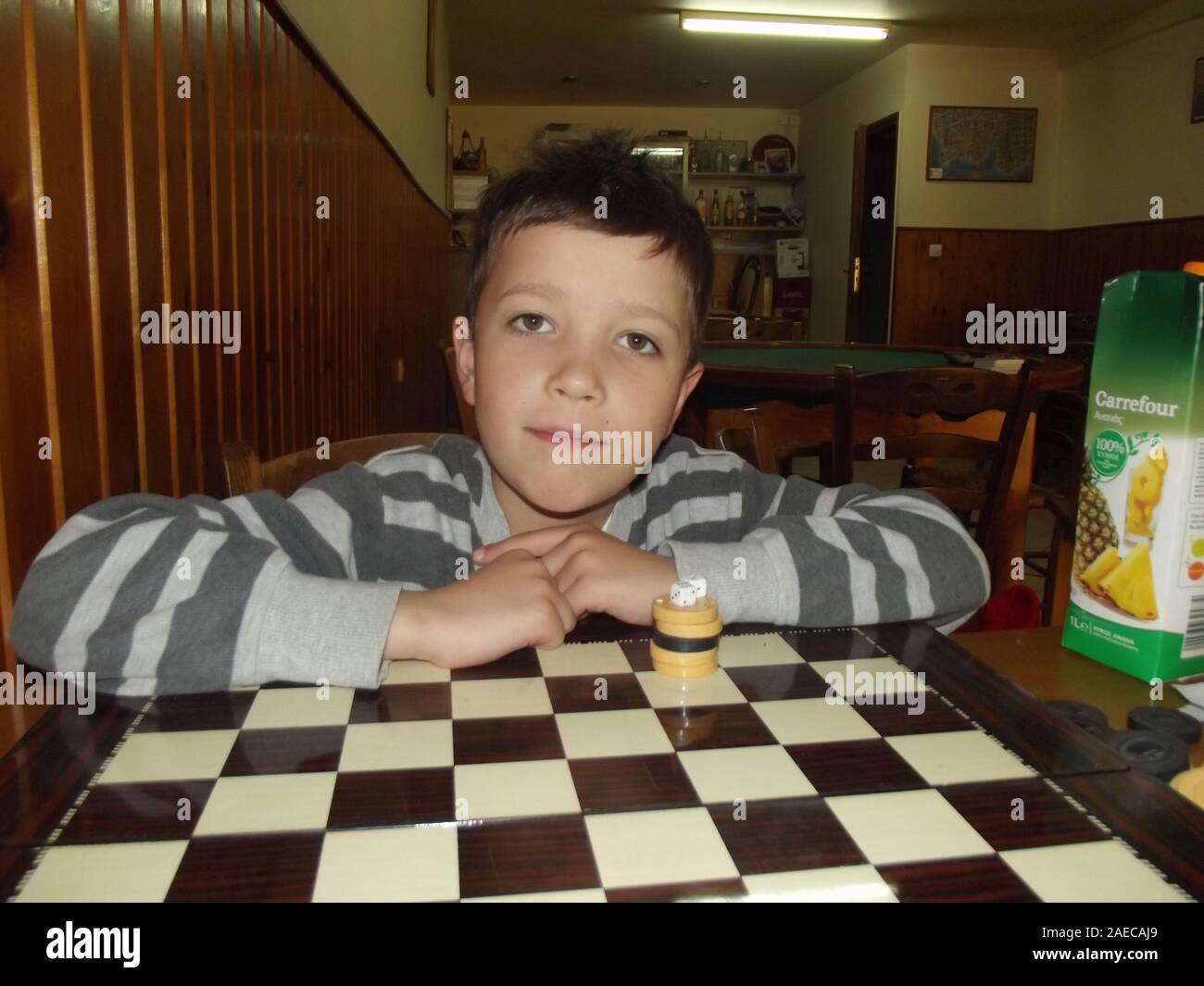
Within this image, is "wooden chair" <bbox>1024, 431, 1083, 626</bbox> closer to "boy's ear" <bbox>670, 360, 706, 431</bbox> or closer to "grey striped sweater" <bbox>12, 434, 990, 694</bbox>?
"grey striped sweater" <bbox>12, 434, 990, 694</bbox>

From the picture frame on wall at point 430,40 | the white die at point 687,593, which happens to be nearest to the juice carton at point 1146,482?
the white die at point 687,593

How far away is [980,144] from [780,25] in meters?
2.06

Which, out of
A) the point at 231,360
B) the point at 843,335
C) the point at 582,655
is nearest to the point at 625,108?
the point at 843,335

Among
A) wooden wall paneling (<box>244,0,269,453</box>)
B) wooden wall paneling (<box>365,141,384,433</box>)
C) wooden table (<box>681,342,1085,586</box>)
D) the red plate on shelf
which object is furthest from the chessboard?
the red plate on shelf

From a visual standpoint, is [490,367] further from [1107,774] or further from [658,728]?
[1107,774]

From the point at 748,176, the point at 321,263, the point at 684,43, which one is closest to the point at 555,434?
the point at 321,263

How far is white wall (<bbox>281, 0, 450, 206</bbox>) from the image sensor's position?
244 centimetres

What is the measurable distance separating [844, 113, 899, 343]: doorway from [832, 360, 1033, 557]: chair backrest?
6402 millimetres

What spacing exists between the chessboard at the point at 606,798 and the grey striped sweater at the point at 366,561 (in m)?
0.04

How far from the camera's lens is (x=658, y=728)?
27.0 inches

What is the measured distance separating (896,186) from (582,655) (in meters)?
8.04

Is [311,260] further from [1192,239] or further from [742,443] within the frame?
[1192,239]

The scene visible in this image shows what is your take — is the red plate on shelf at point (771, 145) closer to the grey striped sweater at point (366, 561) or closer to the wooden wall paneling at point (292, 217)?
the wooden wall paneling at point (292, 217)

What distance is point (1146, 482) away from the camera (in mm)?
850
